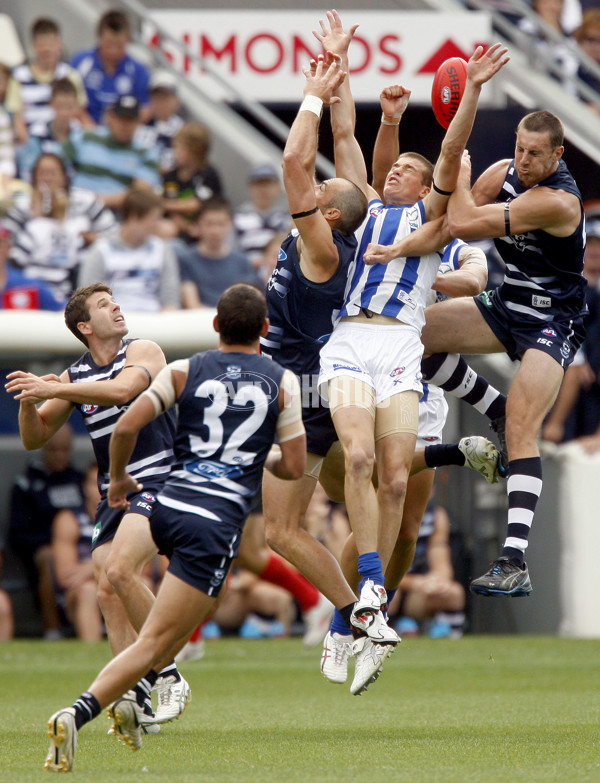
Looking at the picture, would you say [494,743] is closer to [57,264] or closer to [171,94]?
[57,264]

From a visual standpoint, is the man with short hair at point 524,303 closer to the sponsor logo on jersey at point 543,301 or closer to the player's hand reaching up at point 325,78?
the sponsor logo on jersey at point 543,301

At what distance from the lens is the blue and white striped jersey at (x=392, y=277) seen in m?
7.42

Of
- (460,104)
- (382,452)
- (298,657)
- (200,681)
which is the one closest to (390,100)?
(460,104)

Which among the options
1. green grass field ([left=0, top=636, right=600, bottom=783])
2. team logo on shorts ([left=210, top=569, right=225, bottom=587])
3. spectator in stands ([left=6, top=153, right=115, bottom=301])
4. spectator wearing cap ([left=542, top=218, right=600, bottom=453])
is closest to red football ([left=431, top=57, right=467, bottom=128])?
team logo on shorts ([left=210, top=569, right=225, bottom=587])

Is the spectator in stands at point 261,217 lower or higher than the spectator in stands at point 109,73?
lower

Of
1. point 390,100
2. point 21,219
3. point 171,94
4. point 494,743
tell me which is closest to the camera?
point 494,743

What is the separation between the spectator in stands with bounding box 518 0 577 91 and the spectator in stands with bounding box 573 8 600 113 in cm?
15

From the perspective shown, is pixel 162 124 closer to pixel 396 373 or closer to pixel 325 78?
pixel 325 78

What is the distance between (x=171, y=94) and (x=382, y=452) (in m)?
8.17

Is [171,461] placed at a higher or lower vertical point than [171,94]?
lower

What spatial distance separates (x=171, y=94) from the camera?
14.4 metres

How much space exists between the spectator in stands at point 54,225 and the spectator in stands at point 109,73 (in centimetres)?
132

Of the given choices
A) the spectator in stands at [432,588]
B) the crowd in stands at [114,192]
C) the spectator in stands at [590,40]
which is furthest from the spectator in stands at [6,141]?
the spectator in stands at [590,40]

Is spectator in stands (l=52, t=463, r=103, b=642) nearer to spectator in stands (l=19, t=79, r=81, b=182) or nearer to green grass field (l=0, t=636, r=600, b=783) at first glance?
green grass field (l=0, t=636, r=600, b=783)
